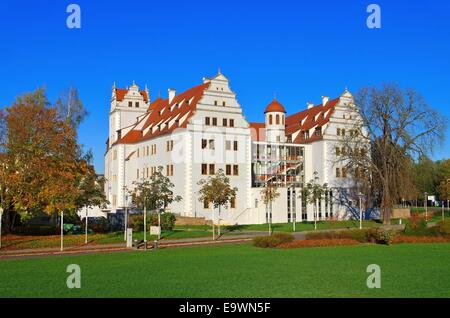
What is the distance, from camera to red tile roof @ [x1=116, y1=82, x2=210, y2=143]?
59.6 m

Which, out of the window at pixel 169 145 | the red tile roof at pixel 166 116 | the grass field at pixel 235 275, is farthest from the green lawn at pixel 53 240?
the red tile roof at pixel 166 116

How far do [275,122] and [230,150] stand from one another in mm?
11604

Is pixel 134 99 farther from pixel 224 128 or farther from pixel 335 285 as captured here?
pixel 335 285

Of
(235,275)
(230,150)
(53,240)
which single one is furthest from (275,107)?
(235,275)

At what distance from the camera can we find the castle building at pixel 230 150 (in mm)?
57594

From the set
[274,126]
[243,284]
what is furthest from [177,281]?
[274,126]

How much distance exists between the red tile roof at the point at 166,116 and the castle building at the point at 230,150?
172 mm

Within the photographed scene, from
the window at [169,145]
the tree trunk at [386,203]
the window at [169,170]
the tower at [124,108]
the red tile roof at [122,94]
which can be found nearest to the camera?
the tree trunk at [386,203]

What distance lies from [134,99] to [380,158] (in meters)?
40.3

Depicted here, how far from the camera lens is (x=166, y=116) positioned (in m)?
65.3

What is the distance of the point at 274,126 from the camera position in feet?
223

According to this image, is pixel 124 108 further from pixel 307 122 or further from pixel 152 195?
pixel 152 195

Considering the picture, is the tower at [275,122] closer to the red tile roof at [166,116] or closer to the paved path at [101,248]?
the red tile roof at [166,116]
